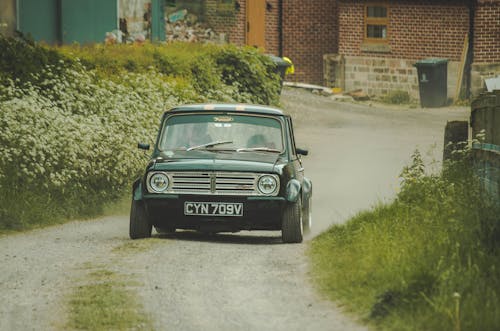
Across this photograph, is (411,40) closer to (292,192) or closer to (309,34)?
(309,34)

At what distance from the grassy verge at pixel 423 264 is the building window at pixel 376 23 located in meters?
26.5

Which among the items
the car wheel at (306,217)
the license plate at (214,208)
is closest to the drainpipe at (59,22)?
the car wheel at (306,217)

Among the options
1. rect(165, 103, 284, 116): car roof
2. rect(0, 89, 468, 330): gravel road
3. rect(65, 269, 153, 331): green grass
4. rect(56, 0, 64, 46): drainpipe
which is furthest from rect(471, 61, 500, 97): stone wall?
rect(65, 269, 153, 331): green grass

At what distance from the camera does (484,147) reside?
1240cm

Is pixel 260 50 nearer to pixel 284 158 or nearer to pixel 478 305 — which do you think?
pixel 284 158

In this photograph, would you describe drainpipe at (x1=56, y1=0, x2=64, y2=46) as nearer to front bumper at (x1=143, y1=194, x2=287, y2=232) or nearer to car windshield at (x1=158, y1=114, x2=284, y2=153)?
car windshield at (x1=158, y1=114, x2=284, y2=153)

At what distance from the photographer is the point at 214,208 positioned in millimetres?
12055

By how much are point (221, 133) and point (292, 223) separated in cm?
145

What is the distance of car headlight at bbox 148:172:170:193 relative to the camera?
478 inches

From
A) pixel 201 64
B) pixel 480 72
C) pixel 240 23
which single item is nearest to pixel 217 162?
pixel 201 64

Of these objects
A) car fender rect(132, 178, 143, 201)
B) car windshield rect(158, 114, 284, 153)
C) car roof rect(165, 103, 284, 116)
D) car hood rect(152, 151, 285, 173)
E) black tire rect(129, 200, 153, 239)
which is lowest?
black tire rect(129, 200, 153, 239)

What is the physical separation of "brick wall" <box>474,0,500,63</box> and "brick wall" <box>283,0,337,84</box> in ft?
19.8

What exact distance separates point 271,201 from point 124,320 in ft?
13.0

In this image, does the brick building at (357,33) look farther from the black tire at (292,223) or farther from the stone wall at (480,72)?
the black tire at (292,223)
